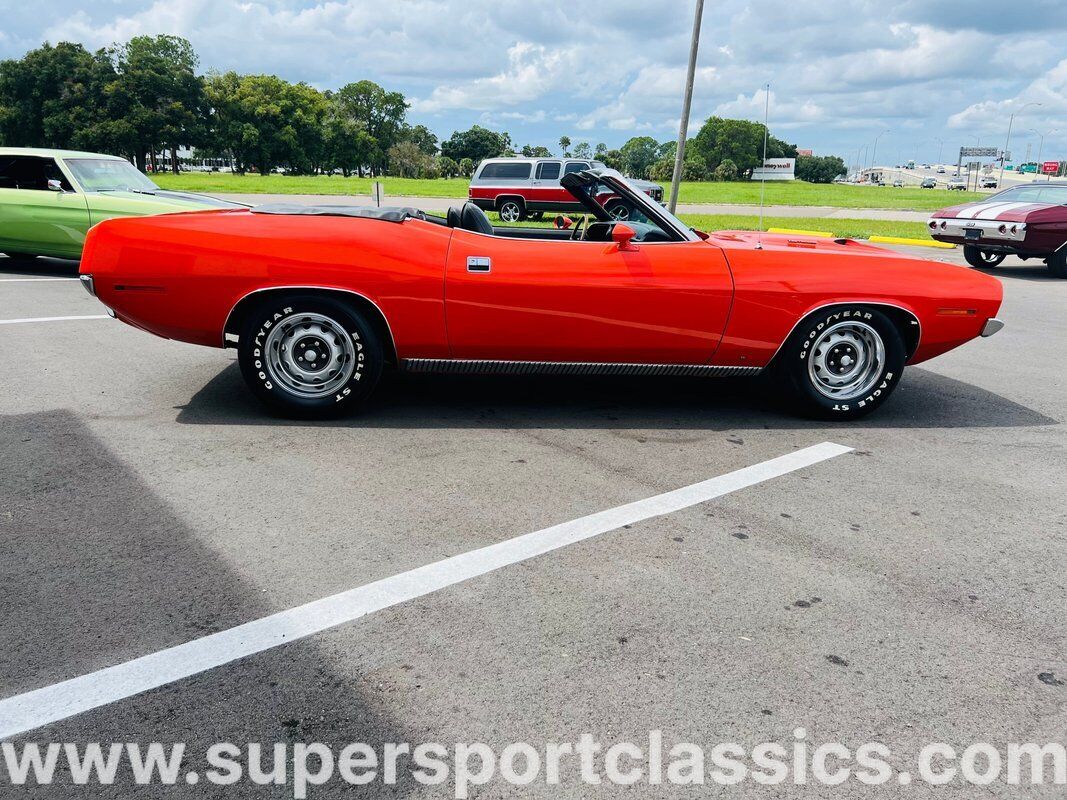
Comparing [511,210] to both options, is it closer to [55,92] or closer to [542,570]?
[542,570]

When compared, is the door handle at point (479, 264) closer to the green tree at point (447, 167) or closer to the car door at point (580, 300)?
the car door at point (580, 300)

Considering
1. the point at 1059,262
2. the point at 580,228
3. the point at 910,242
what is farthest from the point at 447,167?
the point at 580,228

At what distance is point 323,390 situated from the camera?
4941 mm

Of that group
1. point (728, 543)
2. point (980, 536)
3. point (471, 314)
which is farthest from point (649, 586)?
point (471, 314)

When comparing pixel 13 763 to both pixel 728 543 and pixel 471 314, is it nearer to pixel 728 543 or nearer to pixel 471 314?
pixel 728 543

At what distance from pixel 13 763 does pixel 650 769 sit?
159cm

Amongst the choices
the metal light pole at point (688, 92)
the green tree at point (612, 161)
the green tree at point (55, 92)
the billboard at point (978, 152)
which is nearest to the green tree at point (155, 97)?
the green tree at point (55, 92)

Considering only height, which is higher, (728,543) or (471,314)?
(471,314)

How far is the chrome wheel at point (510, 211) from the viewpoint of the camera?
2445cm

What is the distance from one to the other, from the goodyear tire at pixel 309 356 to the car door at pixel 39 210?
693 centimetres

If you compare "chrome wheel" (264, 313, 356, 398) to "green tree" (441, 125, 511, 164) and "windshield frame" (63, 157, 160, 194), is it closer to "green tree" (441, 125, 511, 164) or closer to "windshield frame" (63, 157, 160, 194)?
"windshield frame" (63, 157, 160, 194)

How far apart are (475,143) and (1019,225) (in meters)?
136

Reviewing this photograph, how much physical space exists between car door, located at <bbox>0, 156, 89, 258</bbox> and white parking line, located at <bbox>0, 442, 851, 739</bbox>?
910cm

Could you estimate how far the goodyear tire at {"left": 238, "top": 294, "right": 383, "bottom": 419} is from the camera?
4777mm
